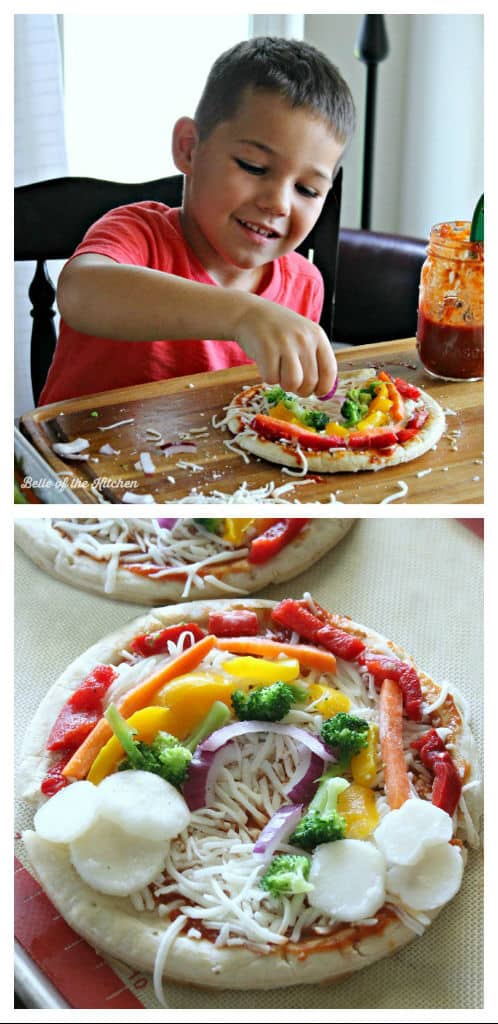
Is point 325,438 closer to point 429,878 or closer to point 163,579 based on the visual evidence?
point 163,579

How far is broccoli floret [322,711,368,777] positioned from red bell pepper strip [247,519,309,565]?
0.93 feet

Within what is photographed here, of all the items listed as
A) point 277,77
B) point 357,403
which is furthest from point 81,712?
point 277,77

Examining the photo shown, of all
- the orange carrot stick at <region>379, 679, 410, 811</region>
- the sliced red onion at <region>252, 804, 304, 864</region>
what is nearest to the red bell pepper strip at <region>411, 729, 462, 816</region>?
the orange carrot stick at <region>379, 679, 410, 811</region>

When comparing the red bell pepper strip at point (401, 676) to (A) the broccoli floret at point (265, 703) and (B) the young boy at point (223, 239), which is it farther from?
(B) the young boy at point (223, 239)

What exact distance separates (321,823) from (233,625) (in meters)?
0.32

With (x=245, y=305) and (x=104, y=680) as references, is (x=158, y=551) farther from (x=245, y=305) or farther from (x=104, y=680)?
(x=245, y=305)

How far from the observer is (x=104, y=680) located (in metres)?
1.16

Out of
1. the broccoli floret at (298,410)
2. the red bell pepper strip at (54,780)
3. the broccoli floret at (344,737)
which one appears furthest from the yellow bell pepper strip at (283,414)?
the red bell pepper strip at (54,780)

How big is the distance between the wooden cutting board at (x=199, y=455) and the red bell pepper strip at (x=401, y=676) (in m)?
0.22

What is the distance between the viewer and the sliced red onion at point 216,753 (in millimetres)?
1033

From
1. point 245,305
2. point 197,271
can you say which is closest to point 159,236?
point 197,271

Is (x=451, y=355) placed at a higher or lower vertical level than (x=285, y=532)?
higher

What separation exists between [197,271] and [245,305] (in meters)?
0.32

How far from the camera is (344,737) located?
1.05 meters
